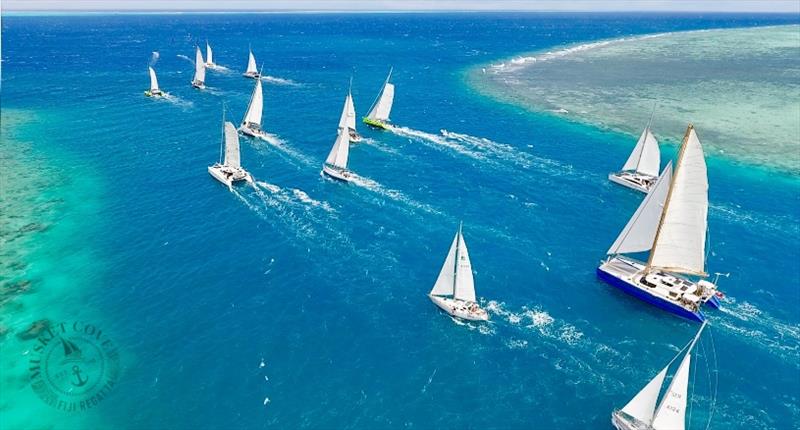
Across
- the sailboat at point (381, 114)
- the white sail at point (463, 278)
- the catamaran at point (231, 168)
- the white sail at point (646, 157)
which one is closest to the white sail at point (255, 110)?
the catamaran at point (231, 168)

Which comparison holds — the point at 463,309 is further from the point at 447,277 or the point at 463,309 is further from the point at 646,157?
the point at 646,157

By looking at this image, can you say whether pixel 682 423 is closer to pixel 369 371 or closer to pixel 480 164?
pixel 369 371

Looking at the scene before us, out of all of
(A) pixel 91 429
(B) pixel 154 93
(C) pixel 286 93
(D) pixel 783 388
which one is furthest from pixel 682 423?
(B) pixel 154 93

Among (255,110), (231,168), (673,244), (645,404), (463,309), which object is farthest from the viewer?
(255,110)

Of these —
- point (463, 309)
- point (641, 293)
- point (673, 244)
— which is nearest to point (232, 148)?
point (463, 309)

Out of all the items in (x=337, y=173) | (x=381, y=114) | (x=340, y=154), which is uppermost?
(x=381, y=114)

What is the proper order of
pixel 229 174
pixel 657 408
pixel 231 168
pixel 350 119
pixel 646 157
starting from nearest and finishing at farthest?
pixel 657 408
pixel 229 174
pixel 231 168
pixel 646 157
pixel 350 119

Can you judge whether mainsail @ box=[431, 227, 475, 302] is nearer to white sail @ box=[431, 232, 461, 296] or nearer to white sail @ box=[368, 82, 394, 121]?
white sail @ box=[431, 232, 461, 296]
